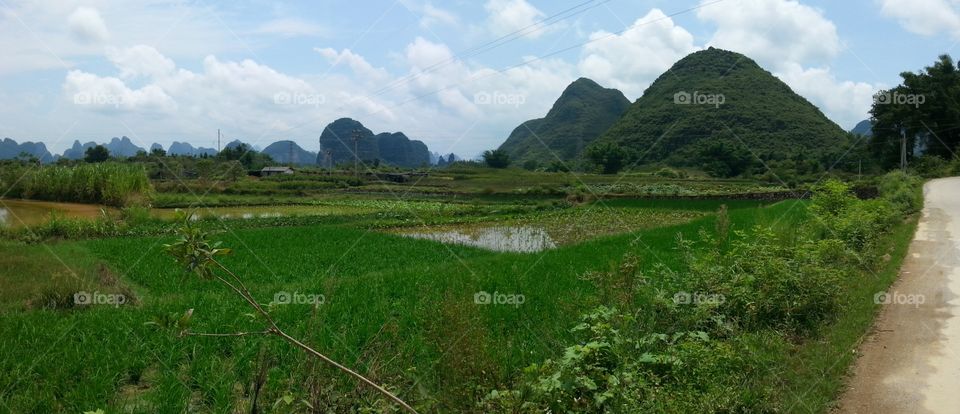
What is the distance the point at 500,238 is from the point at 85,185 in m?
19.2

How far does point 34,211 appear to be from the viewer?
800 inches

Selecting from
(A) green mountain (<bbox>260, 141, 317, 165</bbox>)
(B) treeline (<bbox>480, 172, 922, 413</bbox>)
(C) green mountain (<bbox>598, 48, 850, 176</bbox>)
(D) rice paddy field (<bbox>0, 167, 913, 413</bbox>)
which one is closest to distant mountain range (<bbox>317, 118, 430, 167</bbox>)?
(A) green mountain (<bbox>260, 141, 317, 165</bbox>)

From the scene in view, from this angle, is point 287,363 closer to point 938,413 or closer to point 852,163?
point 938,413

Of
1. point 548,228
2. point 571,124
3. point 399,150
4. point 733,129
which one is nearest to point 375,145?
point 399,150

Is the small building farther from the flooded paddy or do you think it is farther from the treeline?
the treeline

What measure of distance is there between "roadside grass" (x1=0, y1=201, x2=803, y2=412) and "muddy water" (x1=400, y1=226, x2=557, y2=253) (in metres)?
4.97

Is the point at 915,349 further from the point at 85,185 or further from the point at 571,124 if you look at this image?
the point at 571,124

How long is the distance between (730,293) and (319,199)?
29893mm

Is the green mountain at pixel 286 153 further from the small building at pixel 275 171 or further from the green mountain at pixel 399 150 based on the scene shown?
the small building at pixel 275 171

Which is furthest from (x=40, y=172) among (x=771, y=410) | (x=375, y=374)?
(x=771, y=410)

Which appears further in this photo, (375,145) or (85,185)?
(375,145)

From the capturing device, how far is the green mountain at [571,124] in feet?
212

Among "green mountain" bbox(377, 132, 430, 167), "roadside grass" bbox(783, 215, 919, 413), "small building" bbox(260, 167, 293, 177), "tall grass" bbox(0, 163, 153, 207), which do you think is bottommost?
"roadside grass" bbox(783, 215, 919, 413)

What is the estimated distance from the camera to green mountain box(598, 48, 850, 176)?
48000 millimetres
